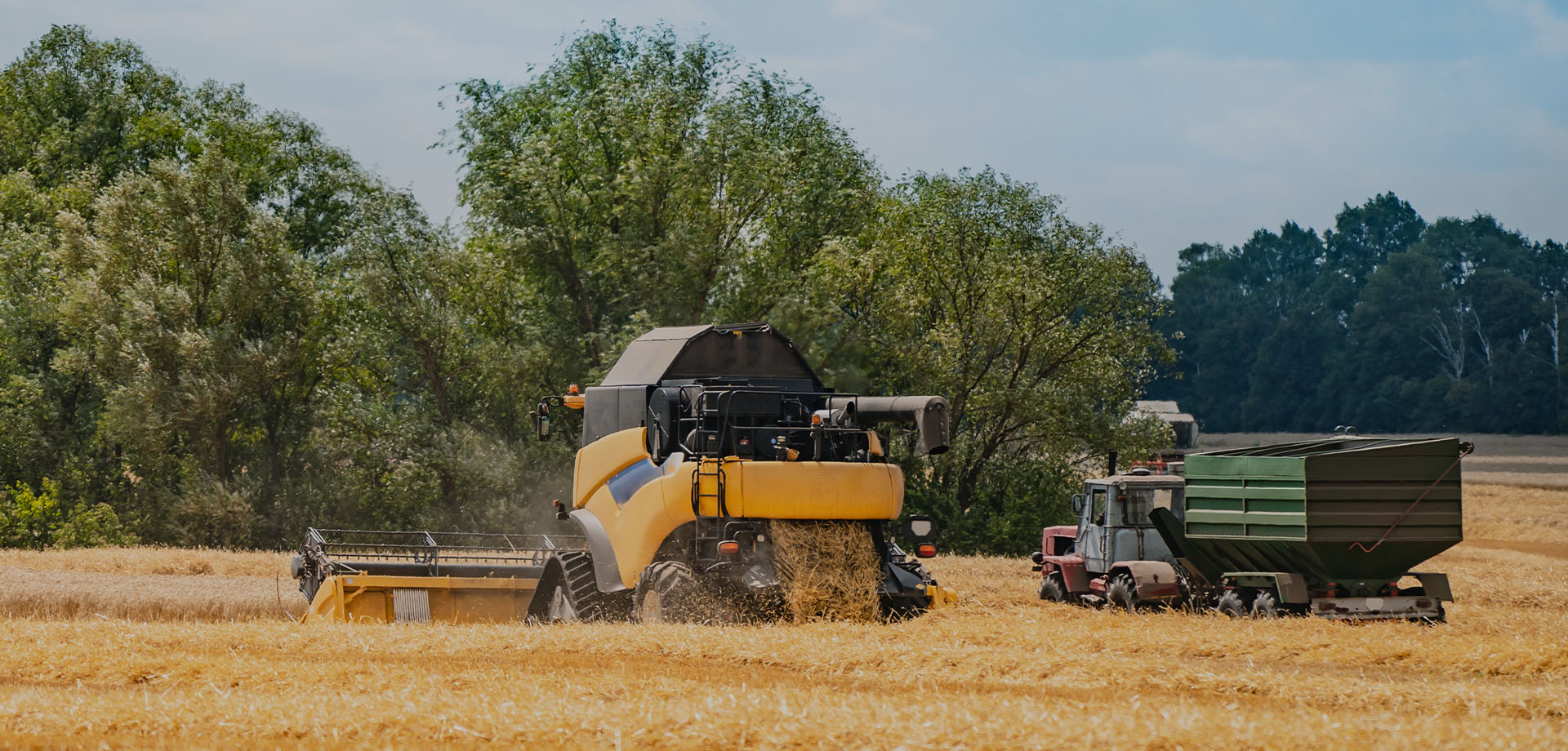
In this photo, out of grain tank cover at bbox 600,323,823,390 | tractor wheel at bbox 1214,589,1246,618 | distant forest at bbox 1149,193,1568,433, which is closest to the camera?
grain tank cover at bbox 600,323,823,390

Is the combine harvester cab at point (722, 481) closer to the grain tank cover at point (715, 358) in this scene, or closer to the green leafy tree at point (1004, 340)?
the grain tank cover at point (715, 358)

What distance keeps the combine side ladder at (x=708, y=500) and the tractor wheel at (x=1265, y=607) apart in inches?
244

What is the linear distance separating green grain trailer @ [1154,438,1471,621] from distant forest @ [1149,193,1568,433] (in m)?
60.0

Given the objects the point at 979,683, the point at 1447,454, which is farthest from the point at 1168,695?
the point at 1447,454

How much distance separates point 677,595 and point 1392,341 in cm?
8232

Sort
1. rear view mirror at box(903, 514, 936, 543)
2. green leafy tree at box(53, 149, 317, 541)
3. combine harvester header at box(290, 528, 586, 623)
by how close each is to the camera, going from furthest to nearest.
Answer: green leafy tree at box(53, 149, 317, 541), combine harvester header at box(290, 528, 586, 623), rear view mirror at box(903, 514, 936, 543)

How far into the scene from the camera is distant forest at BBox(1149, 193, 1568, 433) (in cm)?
7906

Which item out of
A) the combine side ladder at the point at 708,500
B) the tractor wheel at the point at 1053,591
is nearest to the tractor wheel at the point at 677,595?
the combine side ladder at the point at 708,500

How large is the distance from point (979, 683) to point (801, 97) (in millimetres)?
28980

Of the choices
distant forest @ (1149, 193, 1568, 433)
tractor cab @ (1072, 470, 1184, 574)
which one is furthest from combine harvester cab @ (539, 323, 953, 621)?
distant forest @ (1149, 193, 1568, 433)

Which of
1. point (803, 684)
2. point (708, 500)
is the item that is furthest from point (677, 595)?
point (803, 684)

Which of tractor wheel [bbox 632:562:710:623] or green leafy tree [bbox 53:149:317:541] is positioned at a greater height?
green leafy tree [bbox 53:149:317:541]

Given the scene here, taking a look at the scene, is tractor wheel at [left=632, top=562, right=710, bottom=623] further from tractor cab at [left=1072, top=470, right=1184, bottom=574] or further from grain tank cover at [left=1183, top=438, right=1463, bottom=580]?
tractor cab at [left=1072, top=470, right=1184, bottom=574]

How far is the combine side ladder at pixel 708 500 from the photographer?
40.9 ft
